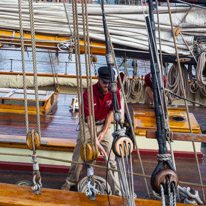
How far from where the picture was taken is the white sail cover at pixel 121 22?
14.4ft

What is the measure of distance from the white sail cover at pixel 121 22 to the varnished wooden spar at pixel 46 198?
9.50 ft

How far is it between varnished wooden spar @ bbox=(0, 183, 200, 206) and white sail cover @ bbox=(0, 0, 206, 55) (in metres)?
2.90

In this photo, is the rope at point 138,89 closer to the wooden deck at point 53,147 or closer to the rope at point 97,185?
the wooden deck at point 53,147

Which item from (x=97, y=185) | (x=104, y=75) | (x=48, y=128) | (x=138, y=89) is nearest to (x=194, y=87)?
(x=138, y=89)

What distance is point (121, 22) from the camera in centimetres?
443

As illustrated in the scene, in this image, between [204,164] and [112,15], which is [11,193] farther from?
[112,15]

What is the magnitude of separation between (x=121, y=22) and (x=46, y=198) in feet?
→ 10.3

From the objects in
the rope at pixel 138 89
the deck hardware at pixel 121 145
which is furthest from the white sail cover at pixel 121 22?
the deck hardware at pixel 121 145

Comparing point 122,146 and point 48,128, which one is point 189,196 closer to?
point 122,146

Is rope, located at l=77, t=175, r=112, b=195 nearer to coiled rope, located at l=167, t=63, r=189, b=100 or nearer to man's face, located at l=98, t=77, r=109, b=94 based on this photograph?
man's face, located at l=98, t=77, r=109, b=94

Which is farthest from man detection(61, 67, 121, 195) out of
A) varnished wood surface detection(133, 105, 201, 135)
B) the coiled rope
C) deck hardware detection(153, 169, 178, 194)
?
the coiled rope

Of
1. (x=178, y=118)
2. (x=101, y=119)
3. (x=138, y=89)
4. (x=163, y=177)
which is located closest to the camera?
(x=163, y=177)

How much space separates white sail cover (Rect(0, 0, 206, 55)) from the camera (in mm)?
4398

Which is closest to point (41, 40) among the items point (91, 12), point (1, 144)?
point (91, 12)
